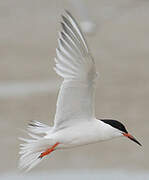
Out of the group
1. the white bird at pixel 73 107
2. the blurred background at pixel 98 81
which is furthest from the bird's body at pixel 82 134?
the blurred background at pixel 98 81

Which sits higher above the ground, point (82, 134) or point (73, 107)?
point (73, 107)

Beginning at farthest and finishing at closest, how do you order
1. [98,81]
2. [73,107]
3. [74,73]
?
[98,81] → [73,107] → [74,73]

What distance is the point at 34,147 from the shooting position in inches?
169

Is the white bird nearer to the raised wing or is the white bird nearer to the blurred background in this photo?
the raised wing

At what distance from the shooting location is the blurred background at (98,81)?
6.41 m

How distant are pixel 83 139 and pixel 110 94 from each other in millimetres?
3857

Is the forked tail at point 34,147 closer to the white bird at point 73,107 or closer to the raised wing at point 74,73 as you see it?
the white bird at point 73,107

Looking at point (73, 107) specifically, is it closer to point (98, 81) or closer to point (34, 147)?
point (34, 147)

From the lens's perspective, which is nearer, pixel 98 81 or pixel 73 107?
pixel 73 107

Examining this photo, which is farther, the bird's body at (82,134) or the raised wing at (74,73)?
the bird's body at (82,134)

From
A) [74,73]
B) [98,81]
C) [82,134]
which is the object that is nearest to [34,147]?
[82,134]

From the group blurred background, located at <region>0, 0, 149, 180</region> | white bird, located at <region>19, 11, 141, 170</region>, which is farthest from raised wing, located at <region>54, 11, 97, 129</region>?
blurred background, located at <region>0, 0, 149, 180</region>

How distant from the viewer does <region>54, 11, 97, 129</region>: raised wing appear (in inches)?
153

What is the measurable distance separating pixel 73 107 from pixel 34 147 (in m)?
0.39
